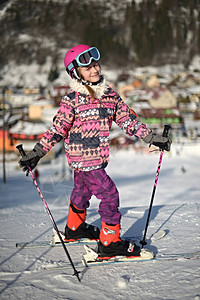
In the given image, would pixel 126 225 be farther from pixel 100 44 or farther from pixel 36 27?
pixel 36 27

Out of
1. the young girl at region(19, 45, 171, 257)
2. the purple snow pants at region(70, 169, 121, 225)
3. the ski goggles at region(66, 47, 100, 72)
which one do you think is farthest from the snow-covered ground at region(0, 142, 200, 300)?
the ski goggles at region(66, 47, 100, 72)

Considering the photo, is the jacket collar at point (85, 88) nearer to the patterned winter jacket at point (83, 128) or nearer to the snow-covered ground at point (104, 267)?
the patterned winter jacket at point (83, 128)

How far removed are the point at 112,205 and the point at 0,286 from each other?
111 centimetres

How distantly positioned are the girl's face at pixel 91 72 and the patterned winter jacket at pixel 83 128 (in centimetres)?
9

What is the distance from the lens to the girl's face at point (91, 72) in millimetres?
2568

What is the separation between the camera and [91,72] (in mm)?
2570

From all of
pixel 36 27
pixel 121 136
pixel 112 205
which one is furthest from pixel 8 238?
pixel 36 27

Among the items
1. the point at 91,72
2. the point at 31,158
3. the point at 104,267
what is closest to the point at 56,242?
the point at 104,267

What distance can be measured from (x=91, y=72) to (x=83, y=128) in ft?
1.71

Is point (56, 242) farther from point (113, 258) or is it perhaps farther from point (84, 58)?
point (84, 58)

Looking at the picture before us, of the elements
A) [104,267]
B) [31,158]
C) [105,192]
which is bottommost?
[104,267]

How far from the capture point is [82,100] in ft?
8.30

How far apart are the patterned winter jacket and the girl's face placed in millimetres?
91

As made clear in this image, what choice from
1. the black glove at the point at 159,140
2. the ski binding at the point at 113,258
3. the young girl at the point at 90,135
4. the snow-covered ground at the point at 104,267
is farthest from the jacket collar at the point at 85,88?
the snow-covered ground at the point at 104,267
